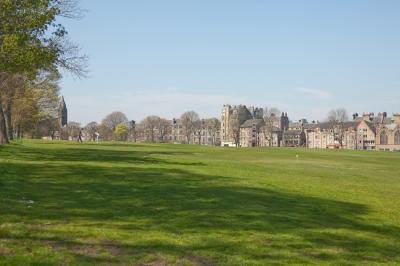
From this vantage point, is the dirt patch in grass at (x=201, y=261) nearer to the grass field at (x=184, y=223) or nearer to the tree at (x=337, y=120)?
the grass field at (x=184, y=223)

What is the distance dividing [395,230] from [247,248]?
6.15m

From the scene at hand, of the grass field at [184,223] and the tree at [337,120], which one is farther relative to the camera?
the tree at [337,120]

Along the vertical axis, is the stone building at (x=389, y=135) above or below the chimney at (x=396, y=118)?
below

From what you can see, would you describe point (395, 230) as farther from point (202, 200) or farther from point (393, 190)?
point (393, 190)

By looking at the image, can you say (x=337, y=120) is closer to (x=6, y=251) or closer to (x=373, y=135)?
(x=373, y=135)

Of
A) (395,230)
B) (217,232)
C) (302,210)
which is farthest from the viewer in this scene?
(302,210)

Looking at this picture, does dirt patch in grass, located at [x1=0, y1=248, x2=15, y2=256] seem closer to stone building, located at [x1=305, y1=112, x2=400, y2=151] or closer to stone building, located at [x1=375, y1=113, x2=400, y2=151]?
stone building, located at [x1=305, y1=112, x2=400, y2=151]

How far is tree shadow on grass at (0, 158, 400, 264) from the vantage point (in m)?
10.1

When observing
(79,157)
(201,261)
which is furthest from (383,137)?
(201,261)

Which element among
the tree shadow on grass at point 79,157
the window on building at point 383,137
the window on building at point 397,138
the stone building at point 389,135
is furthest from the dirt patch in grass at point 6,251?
the window on building at point 383,137

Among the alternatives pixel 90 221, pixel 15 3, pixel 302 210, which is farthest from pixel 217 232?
pixel 15 3

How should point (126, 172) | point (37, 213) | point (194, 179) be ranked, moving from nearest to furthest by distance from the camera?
1. point (37, 213)
2. point (194, 179)
3. point (126, 172)

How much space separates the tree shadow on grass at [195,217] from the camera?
33.2ft

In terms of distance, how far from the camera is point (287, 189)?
22078 mm
